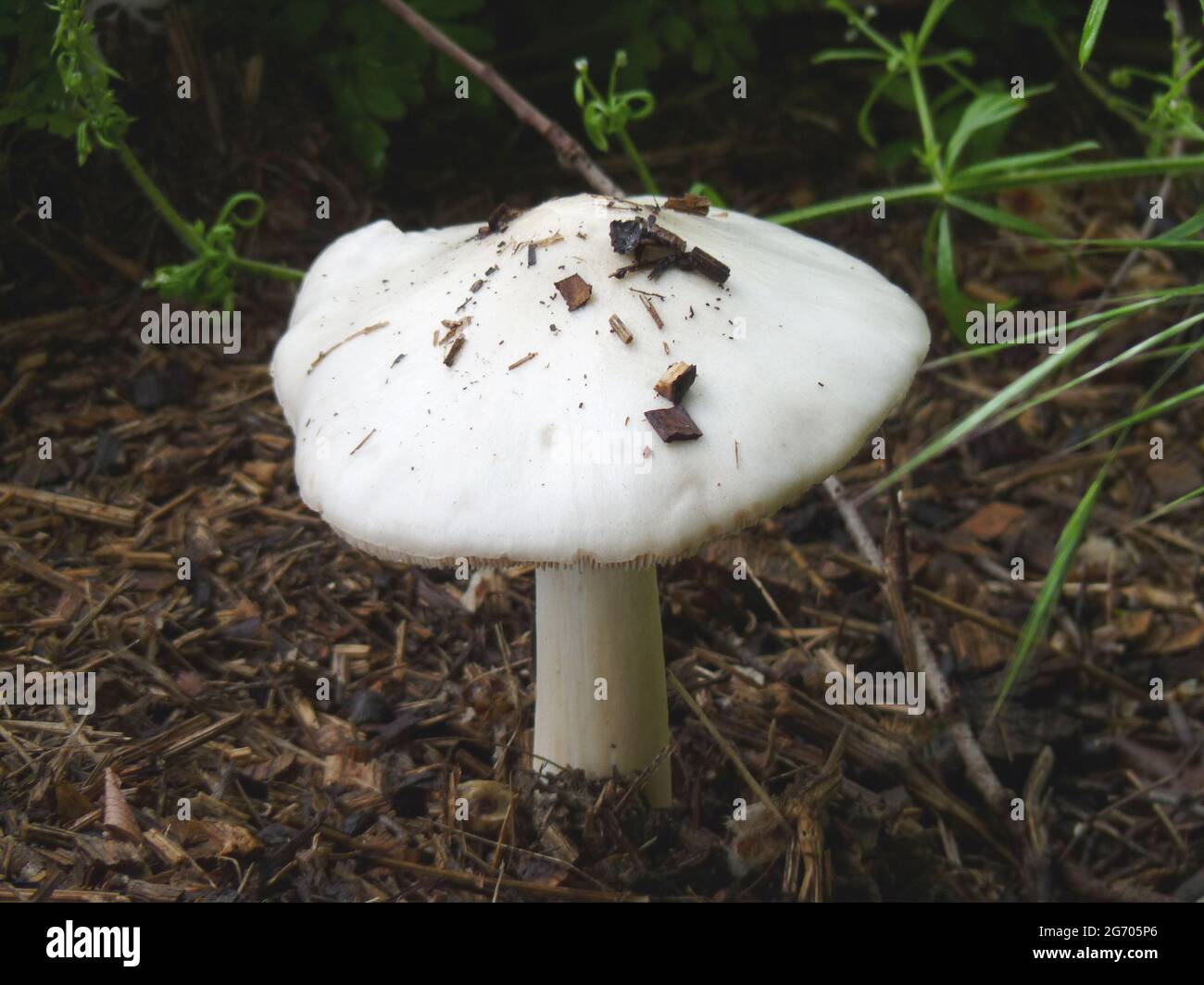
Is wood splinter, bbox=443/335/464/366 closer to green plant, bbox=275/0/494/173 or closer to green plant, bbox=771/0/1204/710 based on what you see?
green plant, bbox=771/0/1204/710

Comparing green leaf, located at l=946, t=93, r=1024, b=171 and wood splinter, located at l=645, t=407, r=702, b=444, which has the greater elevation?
green leaf, located at l=946, t=93, r=1024, b=171

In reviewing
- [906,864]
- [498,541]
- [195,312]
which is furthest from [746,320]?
[195,312]

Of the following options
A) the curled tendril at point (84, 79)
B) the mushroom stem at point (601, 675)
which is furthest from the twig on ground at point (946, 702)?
the curled tendril at point (84, 79)

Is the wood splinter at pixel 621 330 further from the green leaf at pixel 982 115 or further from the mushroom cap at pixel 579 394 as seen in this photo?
the green leaf at pixel 982 115

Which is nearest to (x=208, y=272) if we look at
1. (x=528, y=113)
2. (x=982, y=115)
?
(x=528, y=113)

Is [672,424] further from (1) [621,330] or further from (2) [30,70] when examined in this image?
(2) [30,70]

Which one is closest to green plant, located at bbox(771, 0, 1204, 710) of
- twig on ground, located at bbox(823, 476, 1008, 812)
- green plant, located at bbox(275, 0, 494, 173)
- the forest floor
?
twig on ground, located at bbox(823, 476, 1008, 812)
